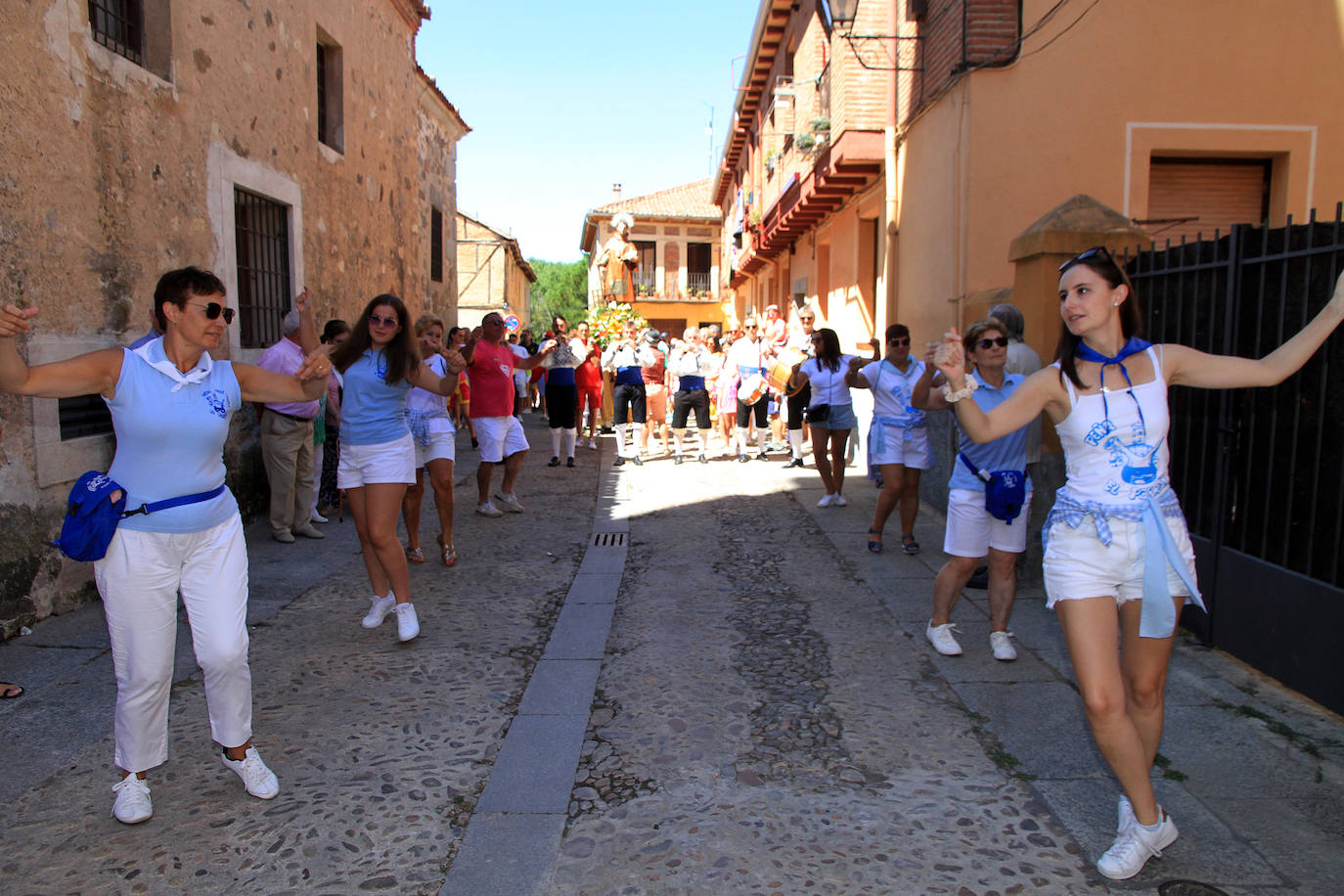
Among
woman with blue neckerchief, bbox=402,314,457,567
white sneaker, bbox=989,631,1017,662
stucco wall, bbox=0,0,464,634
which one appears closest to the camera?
white sneaker, bbox=989,631,1017,662

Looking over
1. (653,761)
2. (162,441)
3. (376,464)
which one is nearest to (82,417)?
(376,464)

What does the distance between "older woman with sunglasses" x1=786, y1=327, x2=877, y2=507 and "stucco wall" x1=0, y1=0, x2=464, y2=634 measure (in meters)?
5.18

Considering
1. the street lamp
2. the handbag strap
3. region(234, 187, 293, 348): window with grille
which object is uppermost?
the street lamp

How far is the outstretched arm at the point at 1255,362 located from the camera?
2926 mm

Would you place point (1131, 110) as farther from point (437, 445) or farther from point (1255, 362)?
point (1255, 362)

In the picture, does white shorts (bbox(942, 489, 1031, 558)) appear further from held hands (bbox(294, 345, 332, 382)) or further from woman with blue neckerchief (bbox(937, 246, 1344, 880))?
held hands (bbox(294, 345, 332, 382))

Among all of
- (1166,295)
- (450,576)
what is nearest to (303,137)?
(450,576)

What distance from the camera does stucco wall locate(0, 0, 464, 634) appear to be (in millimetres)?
5207

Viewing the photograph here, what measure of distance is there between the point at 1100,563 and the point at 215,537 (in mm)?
2890

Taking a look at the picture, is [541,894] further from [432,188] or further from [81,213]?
[432,188]

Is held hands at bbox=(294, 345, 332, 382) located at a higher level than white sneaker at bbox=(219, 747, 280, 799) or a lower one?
higher

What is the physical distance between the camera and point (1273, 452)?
4590 mm

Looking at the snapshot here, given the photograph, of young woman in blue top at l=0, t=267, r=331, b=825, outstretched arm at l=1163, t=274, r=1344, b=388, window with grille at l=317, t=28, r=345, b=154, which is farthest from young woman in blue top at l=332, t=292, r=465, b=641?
window with grille at l=317, t=28, r=345, b=154

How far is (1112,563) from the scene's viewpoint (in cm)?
287
